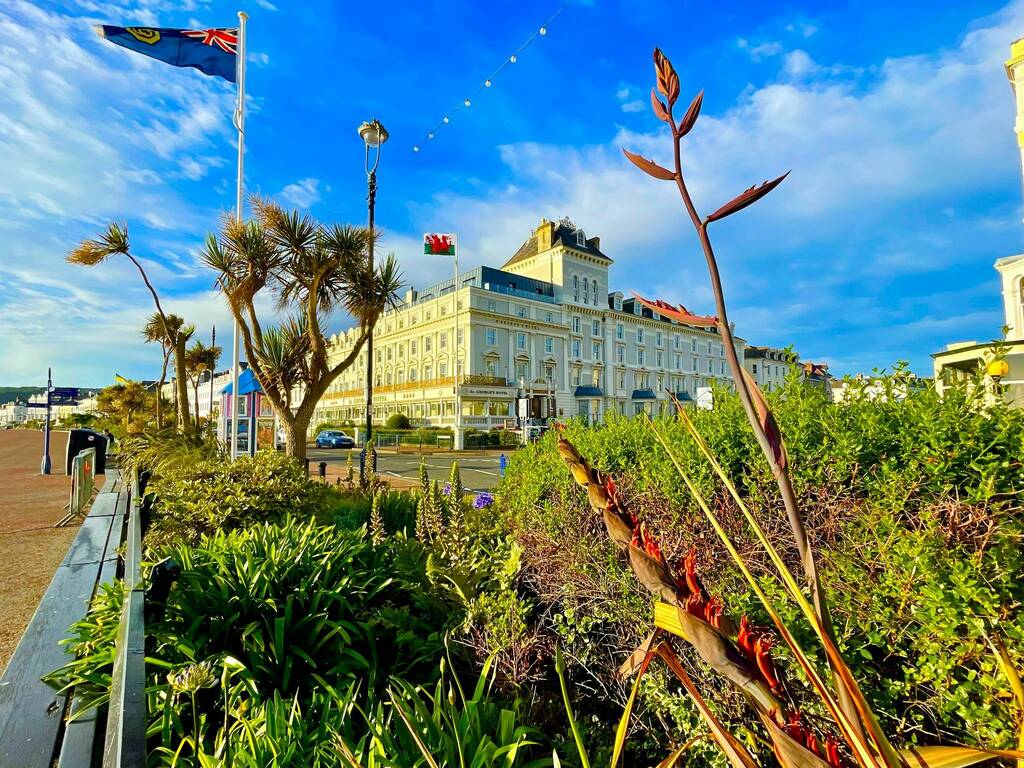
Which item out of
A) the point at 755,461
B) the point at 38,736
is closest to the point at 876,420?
the point at 755,461

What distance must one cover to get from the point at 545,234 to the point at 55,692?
5193 cm

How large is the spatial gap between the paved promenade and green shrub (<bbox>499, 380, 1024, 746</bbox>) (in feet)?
14.0

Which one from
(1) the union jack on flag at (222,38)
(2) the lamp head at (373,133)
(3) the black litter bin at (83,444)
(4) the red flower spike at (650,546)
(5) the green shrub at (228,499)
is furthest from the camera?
(3) the black litter bin at (83,444)

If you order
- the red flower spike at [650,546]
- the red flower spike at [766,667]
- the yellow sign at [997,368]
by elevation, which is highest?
the yellow sign at [997,368]

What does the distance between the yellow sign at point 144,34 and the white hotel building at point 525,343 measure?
30.1 metres

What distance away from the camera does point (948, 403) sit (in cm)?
206

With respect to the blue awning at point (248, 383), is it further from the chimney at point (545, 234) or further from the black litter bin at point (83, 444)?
the chimney at point (545, 234)

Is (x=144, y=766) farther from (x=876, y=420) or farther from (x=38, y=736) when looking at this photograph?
(x=876, y=420)

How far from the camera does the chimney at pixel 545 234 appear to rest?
167ft

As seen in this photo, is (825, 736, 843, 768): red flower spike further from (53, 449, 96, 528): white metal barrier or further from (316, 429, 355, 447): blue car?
(316, 429, 355, 447): blue car

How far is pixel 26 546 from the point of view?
7352 mm

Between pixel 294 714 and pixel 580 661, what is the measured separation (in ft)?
4.32

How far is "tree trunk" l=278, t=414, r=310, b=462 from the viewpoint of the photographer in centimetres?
1031

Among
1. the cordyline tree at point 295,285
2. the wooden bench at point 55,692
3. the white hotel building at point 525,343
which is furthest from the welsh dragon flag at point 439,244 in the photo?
the wooden bench at point 55,692
